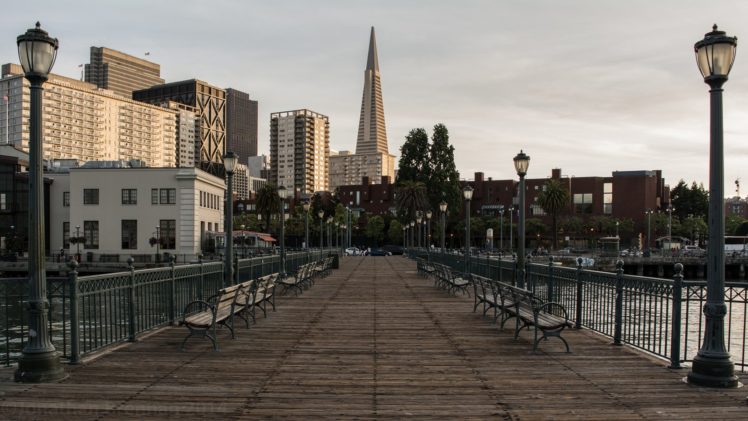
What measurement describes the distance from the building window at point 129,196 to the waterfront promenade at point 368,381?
1814 inches

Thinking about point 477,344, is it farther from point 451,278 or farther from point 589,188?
point 589,188

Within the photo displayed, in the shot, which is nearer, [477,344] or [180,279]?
[477,344]

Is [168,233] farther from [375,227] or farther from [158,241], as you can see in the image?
[375,227]

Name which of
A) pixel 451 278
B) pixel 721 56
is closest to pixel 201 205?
pixel 451 278

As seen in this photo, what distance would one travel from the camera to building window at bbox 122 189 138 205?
175ft

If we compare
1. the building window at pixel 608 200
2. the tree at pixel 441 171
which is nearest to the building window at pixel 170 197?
the tree at pixel 441 171

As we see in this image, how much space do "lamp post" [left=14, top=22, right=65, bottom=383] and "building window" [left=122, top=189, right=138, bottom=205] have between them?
49053 mm

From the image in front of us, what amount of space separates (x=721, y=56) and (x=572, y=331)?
585 cm

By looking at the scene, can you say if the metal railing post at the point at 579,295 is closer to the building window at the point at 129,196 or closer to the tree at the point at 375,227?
the building window at the point at 129,196

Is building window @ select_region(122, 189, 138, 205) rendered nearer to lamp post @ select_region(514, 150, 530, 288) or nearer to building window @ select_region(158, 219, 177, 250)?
building window @ select_region(158, 219, 177, 250)

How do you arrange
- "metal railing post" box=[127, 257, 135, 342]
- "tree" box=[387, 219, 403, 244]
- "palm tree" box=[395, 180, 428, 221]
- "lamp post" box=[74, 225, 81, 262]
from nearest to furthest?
"metal railing post" box=[127, 257, 135, 342]
"lamp post" box=[74, 225, 81, 262]
"palm tree" box=[395, 180, 428, 221]
"tree" box=[387, 219, 403, 244]

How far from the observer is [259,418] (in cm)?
588

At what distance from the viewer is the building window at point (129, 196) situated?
53375 mm

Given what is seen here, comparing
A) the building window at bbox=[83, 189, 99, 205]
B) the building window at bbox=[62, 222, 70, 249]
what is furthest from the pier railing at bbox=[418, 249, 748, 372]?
the building window at bbox=[62, 222, 70, 249]
